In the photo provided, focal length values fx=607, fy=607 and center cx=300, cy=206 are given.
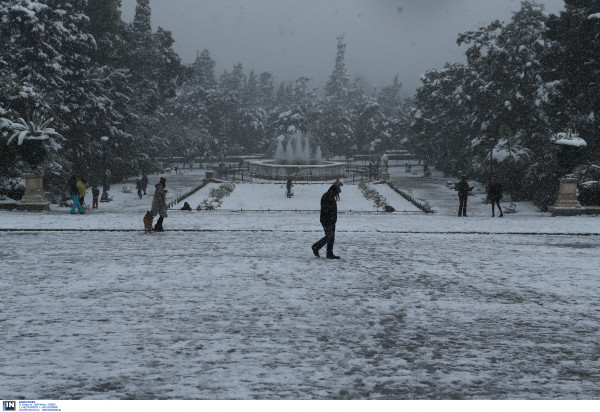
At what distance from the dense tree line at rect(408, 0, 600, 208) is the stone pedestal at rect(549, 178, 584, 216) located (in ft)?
3.78

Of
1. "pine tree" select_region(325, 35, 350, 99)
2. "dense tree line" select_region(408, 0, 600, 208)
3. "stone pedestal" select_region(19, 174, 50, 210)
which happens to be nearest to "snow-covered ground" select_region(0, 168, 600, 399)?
"stone pedestal" select_region(19, 174, 50, 210)

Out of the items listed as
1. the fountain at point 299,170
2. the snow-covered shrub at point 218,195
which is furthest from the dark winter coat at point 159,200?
the fountain at point 299,170

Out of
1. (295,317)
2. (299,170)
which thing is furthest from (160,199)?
(299,170)

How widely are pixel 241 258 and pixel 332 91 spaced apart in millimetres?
142605

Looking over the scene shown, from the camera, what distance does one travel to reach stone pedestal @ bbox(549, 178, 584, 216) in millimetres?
21969

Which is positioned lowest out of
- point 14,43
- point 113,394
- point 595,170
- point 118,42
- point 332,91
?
point 113,394

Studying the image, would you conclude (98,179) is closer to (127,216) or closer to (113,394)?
(127,216)

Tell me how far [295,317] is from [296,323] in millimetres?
287

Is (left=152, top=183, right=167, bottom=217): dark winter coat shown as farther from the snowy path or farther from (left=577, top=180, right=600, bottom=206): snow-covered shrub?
(left=577, top=180, right=600, bottom=206): snow-covered shrub

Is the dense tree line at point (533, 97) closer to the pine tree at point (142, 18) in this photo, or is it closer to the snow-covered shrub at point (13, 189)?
the snow-covered shrub at point (13, 189)

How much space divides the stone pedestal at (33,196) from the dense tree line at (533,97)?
19.3 m

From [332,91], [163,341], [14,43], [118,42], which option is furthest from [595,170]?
[332,91]

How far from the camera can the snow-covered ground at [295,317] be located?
577 cm

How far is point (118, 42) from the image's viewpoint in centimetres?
4566
